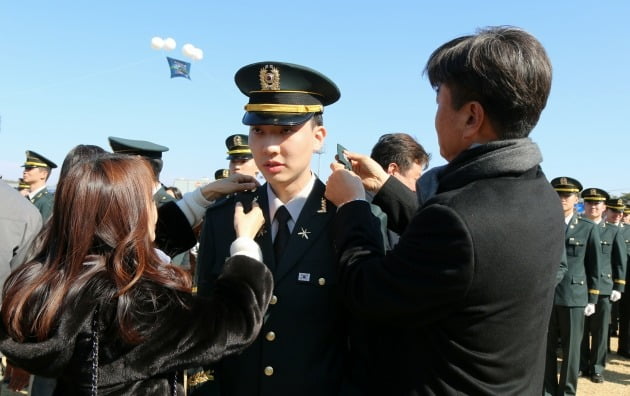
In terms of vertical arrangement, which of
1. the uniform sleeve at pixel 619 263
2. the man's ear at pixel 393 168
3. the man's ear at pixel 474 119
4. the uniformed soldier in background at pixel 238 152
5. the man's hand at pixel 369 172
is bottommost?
the uniform sleeve at pixel 619 263

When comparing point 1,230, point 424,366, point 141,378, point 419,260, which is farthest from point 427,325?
point 1,230

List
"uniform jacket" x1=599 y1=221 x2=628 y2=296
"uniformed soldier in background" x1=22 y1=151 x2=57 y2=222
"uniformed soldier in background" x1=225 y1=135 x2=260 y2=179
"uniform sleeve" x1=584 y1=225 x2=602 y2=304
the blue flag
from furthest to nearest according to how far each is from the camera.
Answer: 1. the blue flag
2. "uniformed soldier in background" x1=22 y1=151 x2=57 y2=222
3. "uniform jacket" x1=599 y1=221 x2=628 y2=296
4. "uniform sleeve" x1=584 y1=225 x2=602 y2=304
5. "uniformed soldier in background" x1=225 y1=135 x2=260 y2=179

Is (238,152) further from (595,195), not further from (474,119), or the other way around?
(595,195)

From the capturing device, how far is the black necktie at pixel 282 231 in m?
2.31

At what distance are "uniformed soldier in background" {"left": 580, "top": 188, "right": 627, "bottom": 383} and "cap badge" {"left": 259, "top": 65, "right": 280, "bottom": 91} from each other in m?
7.68

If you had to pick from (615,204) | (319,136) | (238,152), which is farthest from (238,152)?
(615,204)

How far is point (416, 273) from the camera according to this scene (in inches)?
66.4

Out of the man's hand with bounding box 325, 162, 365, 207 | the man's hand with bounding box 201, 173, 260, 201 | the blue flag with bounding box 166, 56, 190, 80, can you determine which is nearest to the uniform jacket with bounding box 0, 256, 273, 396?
the man's hand with bounding box 325, 162, 365, 207

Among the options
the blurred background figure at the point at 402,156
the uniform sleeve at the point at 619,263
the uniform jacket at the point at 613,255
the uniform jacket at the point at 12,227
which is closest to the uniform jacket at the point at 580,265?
the uniform jacket at the point at 613,255

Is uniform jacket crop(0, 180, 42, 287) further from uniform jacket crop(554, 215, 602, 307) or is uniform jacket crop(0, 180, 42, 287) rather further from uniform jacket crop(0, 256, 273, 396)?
uniform jacket crop(554, 215, 602, 307)

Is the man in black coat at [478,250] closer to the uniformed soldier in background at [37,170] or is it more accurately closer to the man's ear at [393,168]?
the man's ear at [393,168]

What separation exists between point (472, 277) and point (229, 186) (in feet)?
4.50

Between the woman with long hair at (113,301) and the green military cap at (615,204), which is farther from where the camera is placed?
the green military cap at (615,204)

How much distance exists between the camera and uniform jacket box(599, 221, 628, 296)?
9152mm
